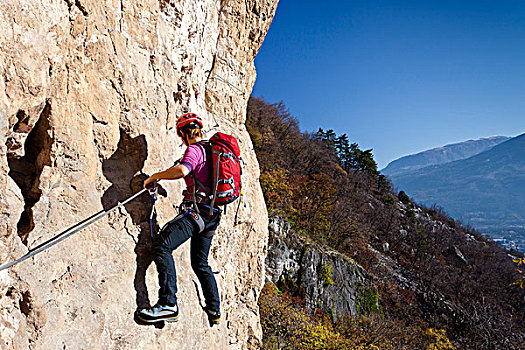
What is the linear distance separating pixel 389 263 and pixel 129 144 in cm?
3416

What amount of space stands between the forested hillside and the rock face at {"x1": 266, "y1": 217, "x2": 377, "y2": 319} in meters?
0.31

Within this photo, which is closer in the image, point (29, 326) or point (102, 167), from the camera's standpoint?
point (29, 326)

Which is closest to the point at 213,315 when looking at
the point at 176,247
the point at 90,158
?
the point at 176,247

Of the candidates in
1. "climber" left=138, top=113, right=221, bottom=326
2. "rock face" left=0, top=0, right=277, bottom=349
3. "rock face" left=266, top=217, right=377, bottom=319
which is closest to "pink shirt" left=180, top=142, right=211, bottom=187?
"climber" left=138, top=113, right=221, bottom=326

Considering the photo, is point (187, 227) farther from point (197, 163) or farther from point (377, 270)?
point (377, 270)

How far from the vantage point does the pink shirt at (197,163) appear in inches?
125

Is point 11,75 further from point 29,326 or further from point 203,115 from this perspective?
point 203,115

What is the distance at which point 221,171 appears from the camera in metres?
3.45

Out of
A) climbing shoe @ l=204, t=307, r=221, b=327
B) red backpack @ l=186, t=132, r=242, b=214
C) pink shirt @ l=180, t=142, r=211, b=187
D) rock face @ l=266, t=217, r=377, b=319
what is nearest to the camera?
pink shirt @ l=180, t=142, r=211, b=187

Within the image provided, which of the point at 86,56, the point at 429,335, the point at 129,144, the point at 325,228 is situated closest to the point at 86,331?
the point at 129,144

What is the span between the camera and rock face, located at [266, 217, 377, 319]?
1911 cm

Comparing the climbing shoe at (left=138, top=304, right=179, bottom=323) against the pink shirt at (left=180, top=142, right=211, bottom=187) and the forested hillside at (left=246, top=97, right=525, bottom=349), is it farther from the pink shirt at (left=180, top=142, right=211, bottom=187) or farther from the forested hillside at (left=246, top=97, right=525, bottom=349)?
the forested hillside at (left=246, top=97, right=525, bottom=349)

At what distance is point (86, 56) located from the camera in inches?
126

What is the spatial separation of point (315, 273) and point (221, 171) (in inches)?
730
